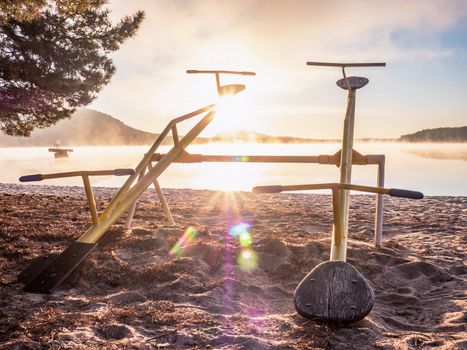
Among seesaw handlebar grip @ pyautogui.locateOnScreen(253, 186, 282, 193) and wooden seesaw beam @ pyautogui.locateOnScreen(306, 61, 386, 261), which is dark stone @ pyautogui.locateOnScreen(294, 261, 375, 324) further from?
wooden seesaw beam @ pyautogui.locateOnScreen(306, 61, 386, 261)

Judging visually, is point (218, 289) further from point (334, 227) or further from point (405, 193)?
point (405, 193)

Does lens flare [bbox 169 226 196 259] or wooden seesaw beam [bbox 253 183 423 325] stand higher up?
wooden seesaw beam [bbox 253 183 423 325]

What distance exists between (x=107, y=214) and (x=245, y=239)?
5.87 ft

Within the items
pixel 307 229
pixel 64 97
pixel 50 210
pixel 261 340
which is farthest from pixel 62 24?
pixel 261 340

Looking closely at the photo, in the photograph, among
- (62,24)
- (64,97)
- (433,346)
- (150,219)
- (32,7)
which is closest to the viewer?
(433,346)

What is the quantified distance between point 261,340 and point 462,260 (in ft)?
9.73

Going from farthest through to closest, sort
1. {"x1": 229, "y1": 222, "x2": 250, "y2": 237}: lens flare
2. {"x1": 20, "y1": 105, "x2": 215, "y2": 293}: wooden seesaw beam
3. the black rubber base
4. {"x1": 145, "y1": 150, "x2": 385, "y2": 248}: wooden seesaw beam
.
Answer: {"x1": 229, "y1": 222, "x2": 250, "y2": 237}: lens flare
{"x1": 145, "y1": 150, "x2": 385, "y2": 248}: wooden seesaw beam
{"x1": 20, "y1": 105, "x2": 215, "y2": 293}: wooden seesaw beam
the black rubber base

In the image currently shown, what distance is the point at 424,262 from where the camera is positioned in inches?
155

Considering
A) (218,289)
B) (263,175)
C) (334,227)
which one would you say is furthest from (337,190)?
(263,175)

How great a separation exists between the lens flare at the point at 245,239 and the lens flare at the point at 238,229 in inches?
3.1

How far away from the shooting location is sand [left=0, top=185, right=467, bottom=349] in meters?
2.33

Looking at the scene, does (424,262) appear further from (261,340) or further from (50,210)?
(50,210)

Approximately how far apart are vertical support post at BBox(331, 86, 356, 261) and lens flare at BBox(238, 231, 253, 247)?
54.6 inches

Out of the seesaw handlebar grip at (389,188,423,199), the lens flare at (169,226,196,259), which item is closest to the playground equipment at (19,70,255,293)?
the lens flare at (169,226,196,259)
